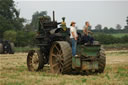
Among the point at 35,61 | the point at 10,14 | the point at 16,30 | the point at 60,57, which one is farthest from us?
the point at 10,14

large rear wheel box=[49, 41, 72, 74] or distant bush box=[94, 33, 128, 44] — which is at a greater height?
large rear wheel box=[49, 41, 72, 74]

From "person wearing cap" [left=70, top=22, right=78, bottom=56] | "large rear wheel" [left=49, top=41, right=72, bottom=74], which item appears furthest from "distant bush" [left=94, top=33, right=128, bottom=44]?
"person wearing cap" [left=70, top=22, right=78, bottom=56]

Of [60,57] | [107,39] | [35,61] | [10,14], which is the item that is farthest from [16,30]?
[60,57]

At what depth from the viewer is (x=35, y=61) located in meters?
16.7

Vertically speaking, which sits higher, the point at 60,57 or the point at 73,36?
the point at 73,36

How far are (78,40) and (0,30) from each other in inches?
2549

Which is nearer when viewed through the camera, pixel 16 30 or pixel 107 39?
pixel 107 39

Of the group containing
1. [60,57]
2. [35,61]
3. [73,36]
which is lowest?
[35,61]

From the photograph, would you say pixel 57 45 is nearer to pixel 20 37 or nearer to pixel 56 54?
pixel 56 54

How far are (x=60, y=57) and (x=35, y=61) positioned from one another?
2.78 metres

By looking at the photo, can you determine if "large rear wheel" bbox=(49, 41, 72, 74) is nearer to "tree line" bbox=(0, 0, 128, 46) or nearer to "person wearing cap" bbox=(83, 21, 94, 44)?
"person wearing cap" bbox=(83, 21, 94, 44)

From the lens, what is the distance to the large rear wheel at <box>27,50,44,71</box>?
16234 mm

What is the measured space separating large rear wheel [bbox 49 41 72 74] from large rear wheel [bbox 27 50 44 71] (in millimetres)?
1089

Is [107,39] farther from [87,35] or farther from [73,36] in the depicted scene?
[73,36]
